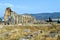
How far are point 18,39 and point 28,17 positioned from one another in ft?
69.5

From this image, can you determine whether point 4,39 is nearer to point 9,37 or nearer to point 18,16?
point 9,37

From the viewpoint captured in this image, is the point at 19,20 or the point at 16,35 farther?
the point at 19,20

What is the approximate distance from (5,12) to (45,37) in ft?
72.9

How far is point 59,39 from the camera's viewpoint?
17766 millimetres

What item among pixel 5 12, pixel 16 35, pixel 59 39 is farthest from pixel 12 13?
pixel 59 39

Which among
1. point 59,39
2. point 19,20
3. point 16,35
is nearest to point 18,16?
point 19,20

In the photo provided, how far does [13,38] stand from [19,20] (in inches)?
718

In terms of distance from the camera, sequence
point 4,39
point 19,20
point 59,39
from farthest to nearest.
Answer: point 19,20
point 4,39
point 59,39

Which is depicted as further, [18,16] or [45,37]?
[18,16]

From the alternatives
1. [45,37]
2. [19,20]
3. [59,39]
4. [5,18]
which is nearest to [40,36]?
[45,37]

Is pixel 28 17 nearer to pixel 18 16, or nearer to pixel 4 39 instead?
pixel 18 16

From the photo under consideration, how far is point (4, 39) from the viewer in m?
19.0

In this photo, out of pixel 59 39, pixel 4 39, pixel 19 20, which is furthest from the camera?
pixel 19 20

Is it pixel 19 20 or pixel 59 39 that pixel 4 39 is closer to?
pixel 59 39
